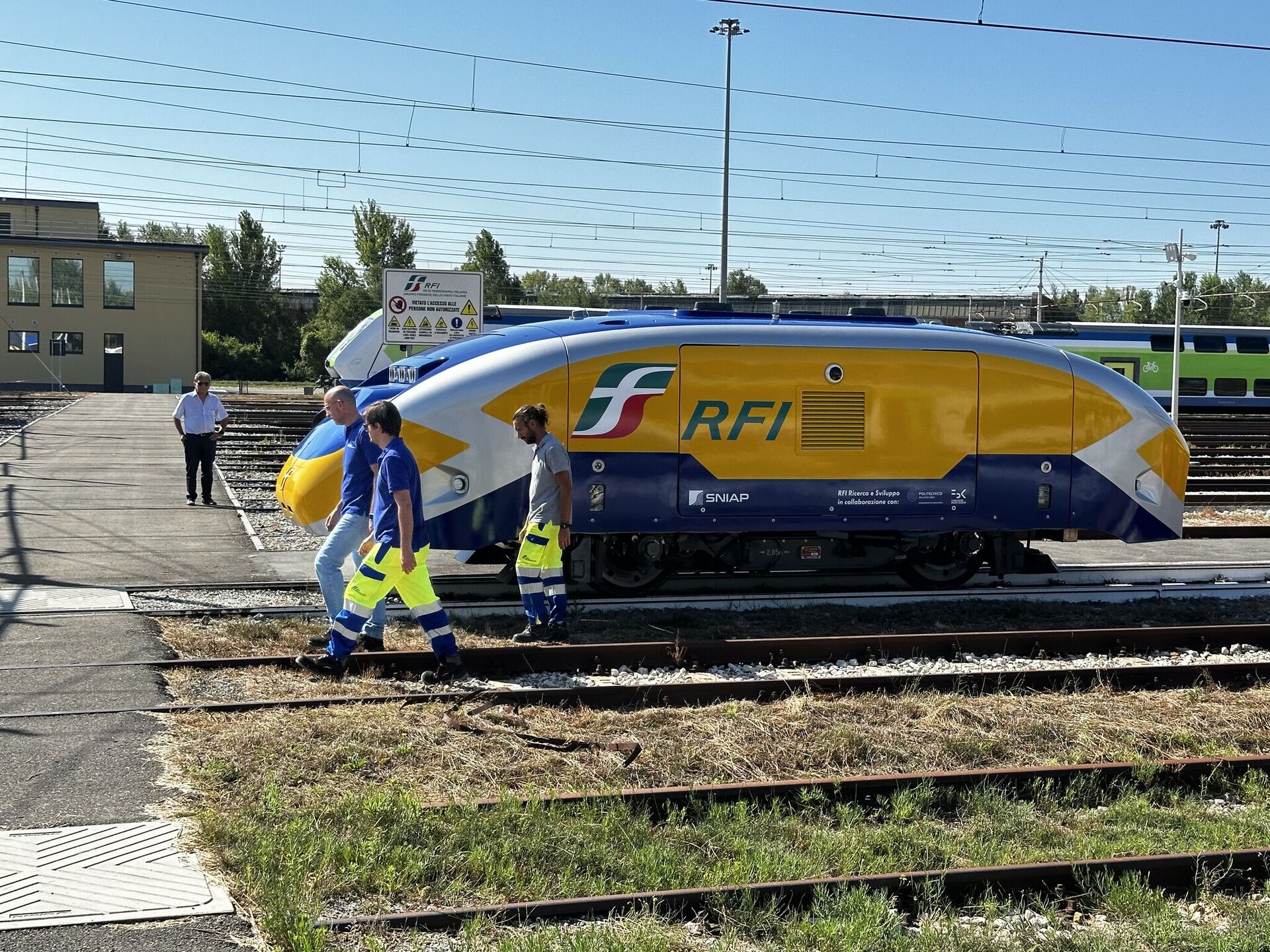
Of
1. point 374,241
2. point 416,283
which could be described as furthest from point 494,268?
point 416,283

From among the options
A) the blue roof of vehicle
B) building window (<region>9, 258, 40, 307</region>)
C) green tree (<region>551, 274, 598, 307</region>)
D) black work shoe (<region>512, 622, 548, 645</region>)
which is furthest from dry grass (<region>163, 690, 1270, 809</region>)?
green tree (<region>551, 274, 598, 307</region>)

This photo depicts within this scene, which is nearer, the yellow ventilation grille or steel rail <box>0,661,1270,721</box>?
steel rail <box>0,661,1270,721</box>

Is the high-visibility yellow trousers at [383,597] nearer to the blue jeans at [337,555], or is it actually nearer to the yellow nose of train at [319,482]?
the blue jeans at [337,555]

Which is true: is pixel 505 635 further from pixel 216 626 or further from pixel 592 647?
pixel 216 626

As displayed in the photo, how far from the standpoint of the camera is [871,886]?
16.9 feet

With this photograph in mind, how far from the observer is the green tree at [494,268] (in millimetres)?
79812

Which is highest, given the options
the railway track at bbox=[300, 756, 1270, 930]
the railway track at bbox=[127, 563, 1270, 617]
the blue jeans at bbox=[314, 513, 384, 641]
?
the blue jeans at bbox=[314, 513, 384, 641]

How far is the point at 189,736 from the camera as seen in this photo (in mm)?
6945

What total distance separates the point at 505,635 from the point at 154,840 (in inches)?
185

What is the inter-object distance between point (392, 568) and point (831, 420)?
4801 mm

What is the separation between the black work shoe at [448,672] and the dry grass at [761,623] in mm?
947

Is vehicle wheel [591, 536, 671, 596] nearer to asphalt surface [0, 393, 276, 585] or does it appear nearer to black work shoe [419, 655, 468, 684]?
black work shoe [419, 655, 468, 684]

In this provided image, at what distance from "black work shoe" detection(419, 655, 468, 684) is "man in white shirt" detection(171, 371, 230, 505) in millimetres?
9177

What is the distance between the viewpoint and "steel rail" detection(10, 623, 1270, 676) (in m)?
8.63
